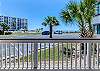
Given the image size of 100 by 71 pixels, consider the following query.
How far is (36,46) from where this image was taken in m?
6.16

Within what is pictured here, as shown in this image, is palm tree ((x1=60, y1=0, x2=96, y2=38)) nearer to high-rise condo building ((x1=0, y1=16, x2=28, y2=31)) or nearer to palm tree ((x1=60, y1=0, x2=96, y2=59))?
palm tree ((x1=60, y1=0, x2=96, y2=59))

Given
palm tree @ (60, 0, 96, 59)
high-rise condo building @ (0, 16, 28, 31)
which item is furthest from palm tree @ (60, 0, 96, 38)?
high-rise condo building @ (0, 16, 28, 31)

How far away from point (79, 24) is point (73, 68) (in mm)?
5713

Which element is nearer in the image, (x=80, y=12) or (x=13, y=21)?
(x=80, y=12)

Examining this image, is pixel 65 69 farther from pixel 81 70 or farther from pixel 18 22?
pixel 18 22

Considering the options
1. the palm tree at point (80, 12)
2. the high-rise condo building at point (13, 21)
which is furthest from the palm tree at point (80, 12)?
the high-rise condo building at point (13, 21)

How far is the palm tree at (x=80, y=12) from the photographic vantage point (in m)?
10.9

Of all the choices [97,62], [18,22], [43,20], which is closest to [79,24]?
[97,62]

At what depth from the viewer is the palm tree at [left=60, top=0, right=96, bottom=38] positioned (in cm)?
1093

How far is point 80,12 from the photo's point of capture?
36.4ft

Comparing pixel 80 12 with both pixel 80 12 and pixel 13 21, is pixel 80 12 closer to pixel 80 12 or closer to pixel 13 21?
pixel 80 12

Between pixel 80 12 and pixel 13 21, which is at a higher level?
pixel 13 21

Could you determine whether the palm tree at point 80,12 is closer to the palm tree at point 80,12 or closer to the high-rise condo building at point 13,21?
the palm tree at point 80,12

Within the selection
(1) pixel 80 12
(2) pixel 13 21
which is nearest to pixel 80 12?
(1) pixel 80 12
